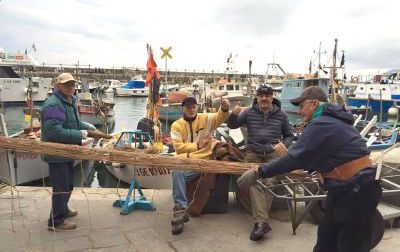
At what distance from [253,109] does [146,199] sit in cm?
183

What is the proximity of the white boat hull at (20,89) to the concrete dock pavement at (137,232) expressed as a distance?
1443 inches

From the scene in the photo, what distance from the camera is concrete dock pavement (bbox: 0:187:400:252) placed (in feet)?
12.0

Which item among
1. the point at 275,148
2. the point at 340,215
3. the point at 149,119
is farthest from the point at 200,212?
the point at 149,119

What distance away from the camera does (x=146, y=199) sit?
4781 millimetres

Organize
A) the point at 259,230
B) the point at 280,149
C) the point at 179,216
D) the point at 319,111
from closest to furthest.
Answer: the point at 319,111 < the point at 259,230 < the point at 179,216 < the point at 280,149

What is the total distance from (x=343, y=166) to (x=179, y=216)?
2036mm

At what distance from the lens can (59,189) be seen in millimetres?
3846

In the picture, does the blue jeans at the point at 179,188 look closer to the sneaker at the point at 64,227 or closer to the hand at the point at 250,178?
the sneaker at the point at 64,227

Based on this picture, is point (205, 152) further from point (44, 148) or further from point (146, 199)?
point (44, 148)

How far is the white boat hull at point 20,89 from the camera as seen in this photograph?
121ft

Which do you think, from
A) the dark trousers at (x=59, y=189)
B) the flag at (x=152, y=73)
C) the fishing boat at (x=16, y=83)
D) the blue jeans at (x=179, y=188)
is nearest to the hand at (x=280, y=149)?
the blue jeans at (x=179, y=188)

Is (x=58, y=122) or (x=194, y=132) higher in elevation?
(x=58, y=122)

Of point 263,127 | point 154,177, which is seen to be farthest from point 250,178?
point 154,177

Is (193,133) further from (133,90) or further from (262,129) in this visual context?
(133,90)
